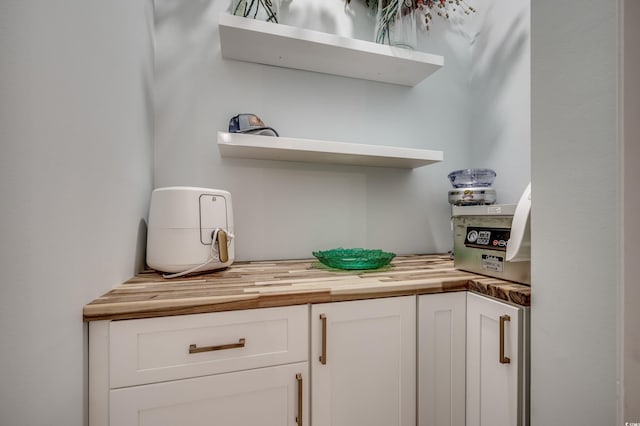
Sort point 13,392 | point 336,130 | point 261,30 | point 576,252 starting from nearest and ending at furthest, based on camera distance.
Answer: point 13,392, point 576,252, point 261,30, point 336,130

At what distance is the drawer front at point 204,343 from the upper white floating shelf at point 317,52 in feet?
3.52

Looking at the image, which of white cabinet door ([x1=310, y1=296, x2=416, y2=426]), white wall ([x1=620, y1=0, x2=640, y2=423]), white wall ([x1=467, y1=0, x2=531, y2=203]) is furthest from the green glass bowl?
white wall ([x1=467, y1=0, x2=531, y2=203])

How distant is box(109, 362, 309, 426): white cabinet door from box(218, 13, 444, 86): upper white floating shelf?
1228 mm

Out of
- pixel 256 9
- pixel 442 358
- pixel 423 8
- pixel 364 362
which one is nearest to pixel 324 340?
pixel 364 362

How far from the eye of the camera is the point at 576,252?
68cm

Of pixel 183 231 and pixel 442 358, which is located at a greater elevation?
pixel 183 231

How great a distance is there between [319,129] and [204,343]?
43.7 inches

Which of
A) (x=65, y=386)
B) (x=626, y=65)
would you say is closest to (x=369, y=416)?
(x=65, y=386)

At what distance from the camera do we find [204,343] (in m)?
0.76

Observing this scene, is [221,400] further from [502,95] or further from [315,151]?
[502,95]

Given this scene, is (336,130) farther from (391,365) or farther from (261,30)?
(391,365)

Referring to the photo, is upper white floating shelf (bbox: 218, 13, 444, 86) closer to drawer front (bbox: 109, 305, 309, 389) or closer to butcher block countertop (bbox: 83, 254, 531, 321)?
butcher block countertop (bbox: 83, 254, 531, 321)

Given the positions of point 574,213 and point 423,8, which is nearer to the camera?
point 574,213

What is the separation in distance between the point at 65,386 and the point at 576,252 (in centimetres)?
115
